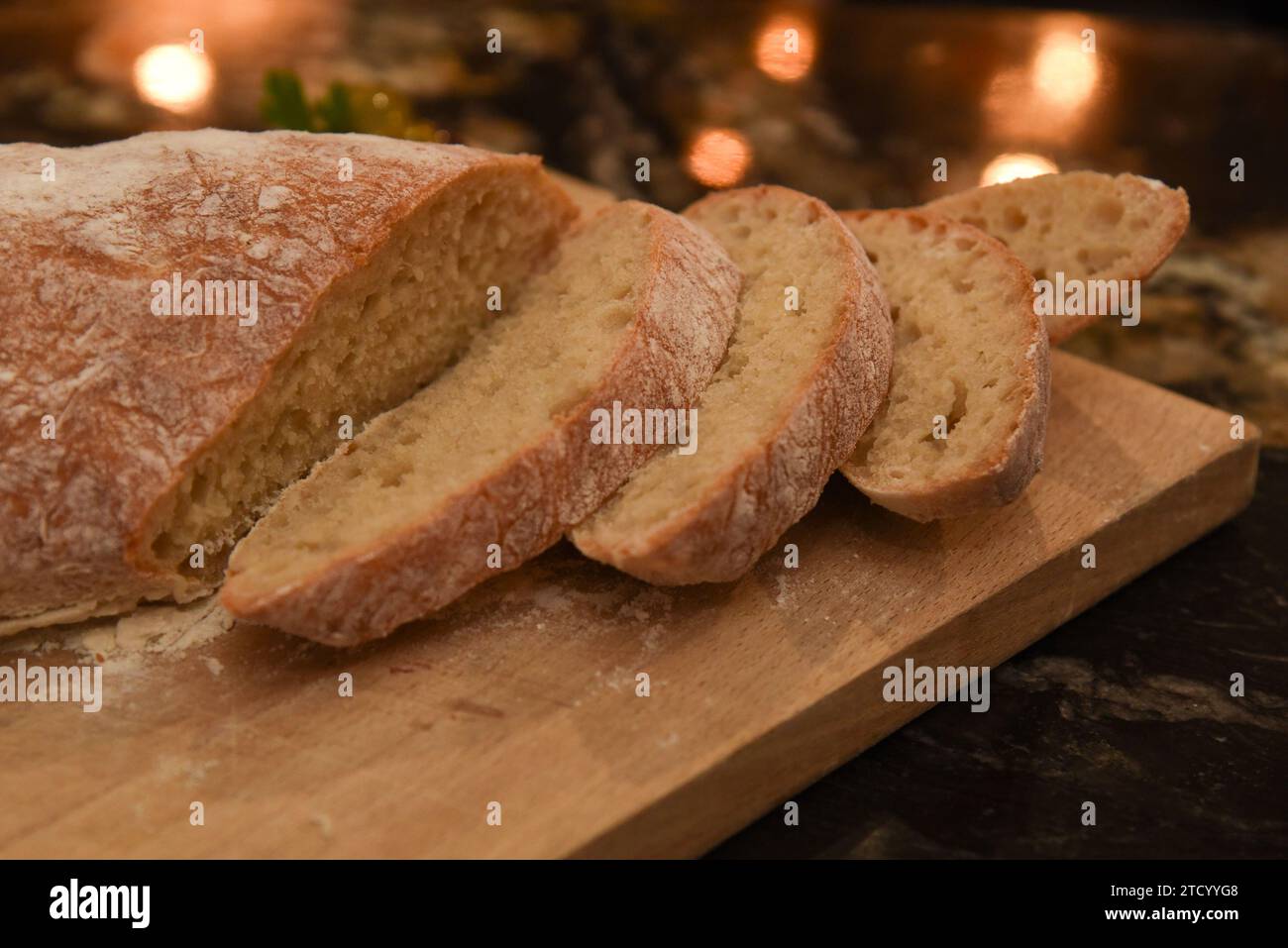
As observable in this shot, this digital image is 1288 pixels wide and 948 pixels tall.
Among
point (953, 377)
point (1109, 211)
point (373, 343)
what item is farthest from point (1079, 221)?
point (373, 343)

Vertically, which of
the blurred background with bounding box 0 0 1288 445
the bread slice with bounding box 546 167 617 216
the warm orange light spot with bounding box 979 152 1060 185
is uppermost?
the blurred background with bounding box 0 0 1288 445

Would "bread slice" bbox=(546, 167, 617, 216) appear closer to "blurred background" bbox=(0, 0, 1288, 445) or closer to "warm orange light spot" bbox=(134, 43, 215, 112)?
"blurred background" bbox=(0, 0, 1288, 445)

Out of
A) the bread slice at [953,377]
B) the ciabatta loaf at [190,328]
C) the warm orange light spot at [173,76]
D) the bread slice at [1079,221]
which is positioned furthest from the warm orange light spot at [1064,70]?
the warm orange light spot at [173,76]

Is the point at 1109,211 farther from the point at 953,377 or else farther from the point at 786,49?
the point at 786,49

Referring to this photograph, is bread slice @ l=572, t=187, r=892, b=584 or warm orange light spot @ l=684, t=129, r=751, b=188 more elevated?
warm orange light spot @ l=684, t=129, r=751, b=188

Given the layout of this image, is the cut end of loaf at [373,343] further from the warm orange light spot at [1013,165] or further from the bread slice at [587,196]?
the warm orange light spot at [1013,165]

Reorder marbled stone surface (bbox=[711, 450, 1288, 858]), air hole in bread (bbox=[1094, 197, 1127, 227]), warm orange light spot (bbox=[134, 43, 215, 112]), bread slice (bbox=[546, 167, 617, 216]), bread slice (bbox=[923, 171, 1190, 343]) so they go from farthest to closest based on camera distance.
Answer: warm orange light spot (bbox=[134, 43, 215, 112]) < bread slice (bbox=[546, 167, 617, 216]) < air hole in bread (bbox=[1094, 197, 1127, 227]) < bread slice (bbox=[923, 171, 1190, 343]) < marbled stone surface (bbox=[711, 450, 1288, 858])

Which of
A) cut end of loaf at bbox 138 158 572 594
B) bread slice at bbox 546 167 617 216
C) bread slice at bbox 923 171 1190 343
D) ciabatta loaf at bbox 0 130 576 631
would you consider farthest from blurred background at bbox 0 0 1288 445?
ciabatta loaf at bbox 0 130 576 631

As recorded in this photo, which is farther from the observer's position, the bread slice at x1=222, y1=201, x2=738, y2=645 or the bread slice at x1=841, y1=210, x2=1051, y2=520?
the bread slice at x1=841, y1=210, x2=1051, y2=520
